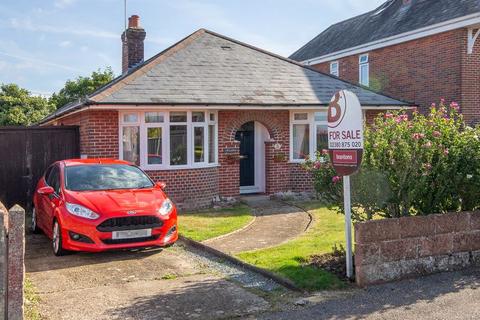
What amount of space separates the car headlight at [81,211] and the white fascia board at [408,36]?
43.9 feet

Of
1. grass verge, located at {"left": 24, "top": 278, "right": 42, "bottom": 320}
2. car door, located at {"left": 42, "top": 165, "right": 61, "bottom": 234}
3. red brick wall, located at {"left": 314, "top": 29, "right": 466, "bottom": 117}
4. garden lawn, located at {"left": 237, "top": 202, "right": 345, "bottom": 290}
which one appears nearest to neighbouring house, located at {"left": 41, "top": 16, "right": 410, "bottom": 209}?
car door, located at {"left": 42, "top": 165, "right": 61, "bottom": 234}

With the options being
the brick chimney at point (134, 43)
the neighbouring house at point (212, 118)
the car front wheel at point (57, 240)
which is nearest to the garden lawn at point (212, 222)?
the neighbouring house at point (212, 118)

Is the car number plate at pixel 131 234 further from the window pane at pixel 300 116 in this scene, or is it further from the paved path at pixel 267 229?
the window pane at pixel 300 116

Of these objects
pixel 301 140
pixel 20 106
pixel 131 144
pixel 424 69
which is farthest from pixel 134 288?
pixel 20 106

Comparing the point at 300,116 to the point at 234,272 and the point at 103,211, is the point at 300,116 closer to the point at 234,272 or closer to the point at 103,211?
the point at 103,211

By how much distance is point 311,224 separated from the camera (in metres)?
10.6

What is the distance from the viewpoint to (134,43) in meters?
20.1

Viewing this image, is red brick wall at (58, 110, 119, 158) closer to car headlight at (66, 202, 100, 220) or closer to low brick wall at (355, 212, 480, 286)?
car headlight at (66, 202, 100, 220)

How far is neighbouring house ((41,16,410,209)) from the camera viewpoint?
1273 cm

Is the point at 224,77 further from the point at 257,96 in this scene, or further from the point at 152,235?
the point at 152,235

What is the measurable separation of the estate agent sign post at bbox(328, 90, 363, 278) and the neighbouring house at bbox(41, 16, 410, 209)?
6.30 metres

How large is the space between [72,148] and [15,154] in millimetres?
1432

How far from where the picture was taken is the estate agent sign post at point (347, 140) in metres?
6.53

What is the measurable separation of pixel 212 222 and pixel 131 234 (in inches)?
132
